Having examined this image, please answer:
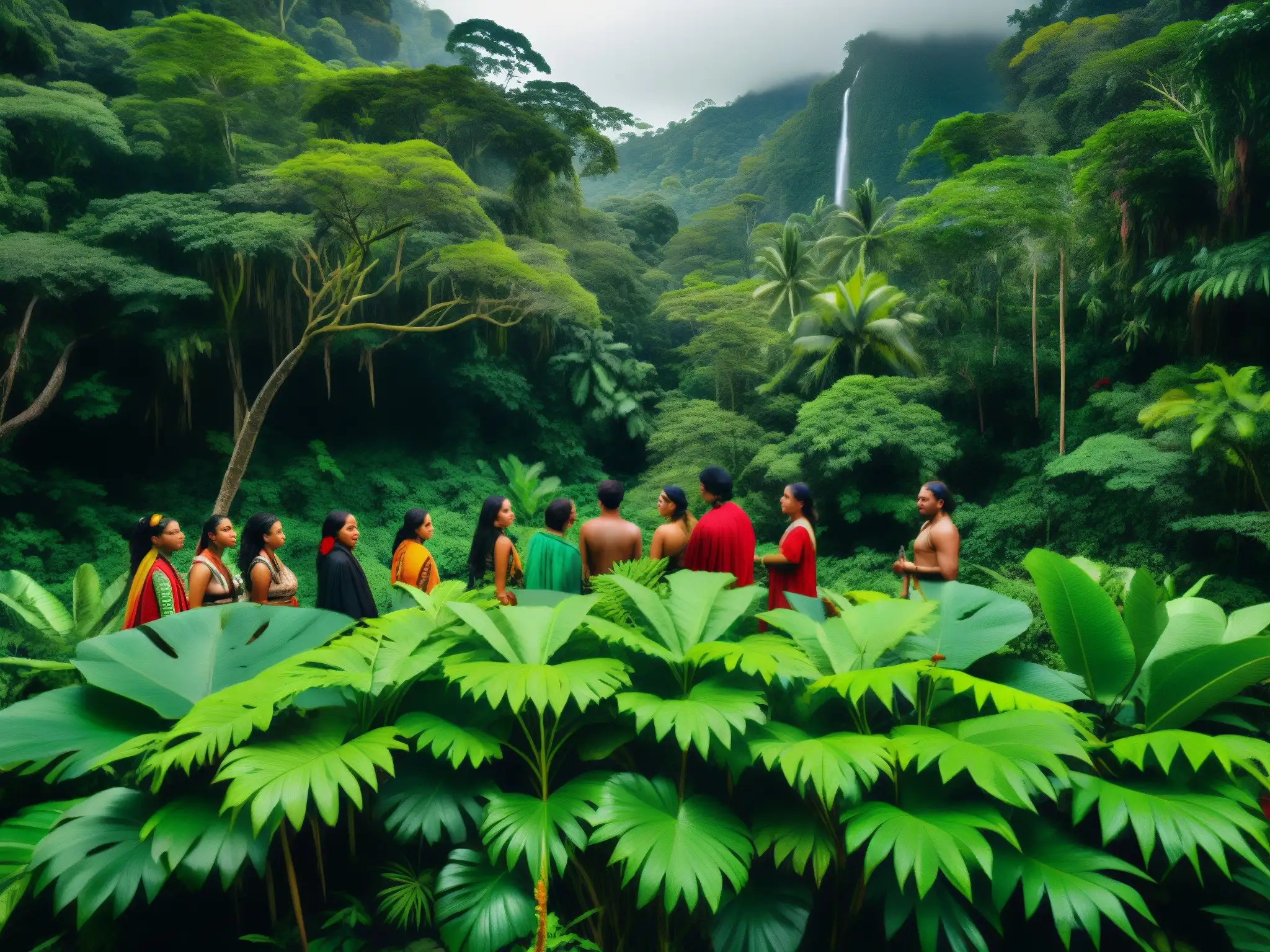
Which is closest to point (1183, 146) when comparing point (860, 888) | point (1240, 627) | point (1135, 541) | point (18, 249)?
point (1135, 541)

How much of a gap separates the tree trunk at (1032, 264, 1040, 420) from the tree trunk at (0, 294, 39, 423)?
17.8m

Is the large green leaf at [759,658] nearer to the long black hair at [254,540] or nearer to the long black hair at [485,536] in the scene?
the long black hair at [485,536]

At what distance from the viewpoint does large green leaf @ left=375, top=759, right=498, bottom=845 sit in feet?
6.36

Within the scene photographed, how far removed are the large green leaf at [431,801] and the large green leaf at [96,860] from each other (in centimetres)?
55

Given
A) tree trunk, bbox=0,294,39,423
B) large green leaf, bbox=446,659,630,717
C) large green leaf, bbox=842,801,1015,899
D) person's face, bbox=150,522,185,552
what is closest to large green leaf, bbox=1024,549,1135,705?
large green leaf, bbox=842,801,1015,899

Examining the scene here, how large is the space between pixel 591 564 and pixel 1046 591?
2296mm

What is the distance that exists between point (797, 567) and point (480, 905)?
8.01 ft

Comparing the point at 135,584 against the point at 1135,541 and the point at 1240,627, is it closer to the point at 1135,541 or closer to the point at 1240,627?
the point at 1240,627

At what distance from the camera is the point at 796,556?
12.4 feet

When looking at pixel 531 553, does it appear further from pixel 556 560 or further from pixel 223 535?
pixel 223 535

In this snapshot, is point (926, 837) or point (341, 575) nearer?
point (926, 837)

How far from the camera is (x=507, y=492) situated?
16.5 m

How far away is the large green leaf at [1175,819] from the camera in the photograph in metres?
1.77

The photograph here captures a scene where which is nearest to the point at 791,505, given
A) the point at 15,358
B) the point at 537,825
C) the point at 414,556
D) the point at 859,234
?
the point at 414,556
